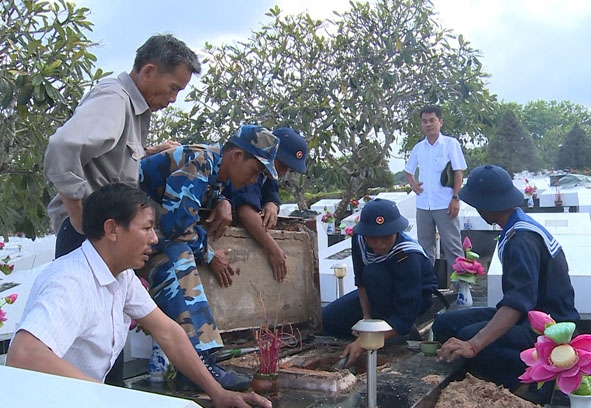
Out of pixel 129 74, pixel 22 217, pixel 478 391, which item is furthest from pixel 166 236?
pixel 22 217

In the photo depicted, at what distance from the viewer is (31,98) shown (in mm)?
4652

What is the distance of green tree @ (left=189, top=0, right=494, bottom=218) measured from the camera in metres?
9.88

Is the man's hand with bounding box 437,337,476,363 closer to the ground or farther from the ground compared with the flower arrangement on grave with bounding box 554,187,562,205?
closer to the ground

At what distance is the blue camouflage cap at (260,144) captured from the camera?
3385 millimetres

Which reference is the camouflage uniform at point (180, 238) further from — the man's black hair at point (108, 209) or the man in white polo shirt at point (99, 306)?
the man's black hair at point (108, 209)

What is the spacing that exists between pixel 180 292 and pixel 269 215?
1.11m

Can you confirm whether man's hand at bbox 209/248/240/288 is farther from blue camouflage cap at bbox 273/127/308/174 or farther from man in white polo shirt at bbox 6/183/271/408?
man in white polo shirt at bbox 6/183/271/408

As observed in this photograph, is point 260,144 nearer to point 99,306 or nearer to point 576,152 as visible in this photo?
point 99,306

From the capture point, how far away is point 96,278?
7.11 feet

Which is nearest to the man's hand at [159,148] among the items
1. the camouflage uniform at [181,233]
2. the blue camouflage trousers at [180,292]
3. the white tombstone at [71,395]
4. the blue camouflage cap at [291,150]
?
the camouflage uniform at [181,233]

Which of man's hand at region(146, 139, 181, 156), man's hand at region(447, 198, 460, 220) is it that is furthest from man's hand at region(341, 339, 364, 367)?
man's hand at region(447, 198, 460, 220)

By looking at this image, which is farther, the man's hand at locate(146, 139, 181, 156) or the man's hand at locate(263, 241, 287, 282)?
the man's hand at locate(263, 241, 287, 282)

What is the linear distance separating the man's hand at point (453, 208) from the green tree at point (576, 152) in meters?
37.3

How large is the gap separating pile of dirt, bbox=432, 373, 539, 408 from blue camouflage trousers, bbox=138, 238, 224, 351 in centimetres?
112
